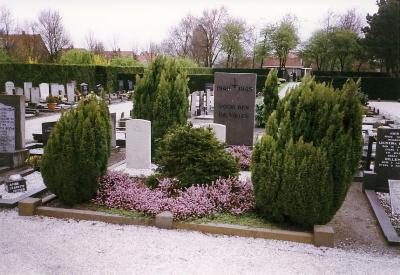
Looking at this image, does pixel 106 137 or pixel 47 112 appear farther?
pixel 47 112

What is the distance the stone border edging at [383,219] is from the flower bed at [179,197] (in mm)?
1924

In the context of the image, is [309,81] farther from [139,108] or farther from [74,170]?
[139,108]

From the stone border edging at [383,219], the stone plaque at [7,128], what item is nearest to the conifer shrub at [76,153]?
the stone plaque at [7,128]

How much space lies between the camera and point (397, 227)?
6395mm

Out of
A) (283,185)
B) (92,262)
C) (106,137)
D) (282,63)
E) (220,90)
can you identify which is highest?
(282,63)

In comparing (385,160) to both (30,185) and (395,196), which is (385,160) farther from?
(30,185)

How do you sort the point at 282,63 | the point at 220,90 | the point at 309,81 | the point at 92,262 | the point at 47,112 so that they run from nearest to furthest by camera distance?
the point at 92,262
the point at 309,81
the point at 220,90
the point at 47,112
the point at 282,63

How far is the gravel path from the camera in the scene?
4918 mm

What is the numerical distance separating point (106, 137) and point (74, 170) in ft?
2.40

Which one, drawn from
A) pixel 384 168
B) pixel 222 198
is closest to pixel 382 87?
pixel 384 168

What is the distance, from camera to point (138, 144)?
920 centimetres

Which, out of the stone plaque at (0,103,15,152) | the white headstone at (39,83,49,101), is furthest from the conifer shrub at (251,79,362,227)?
the white headstone at (39,83,49,101)

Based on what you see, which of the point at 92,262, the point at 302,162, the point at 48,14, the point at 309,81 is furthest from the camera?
the point at 48,14

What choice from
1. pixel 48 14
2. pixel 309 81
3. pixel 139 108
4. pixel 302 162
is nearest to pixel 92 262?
pixel 302 162
